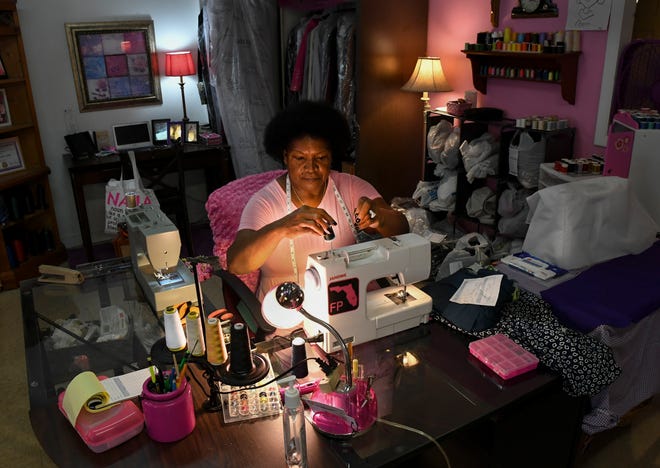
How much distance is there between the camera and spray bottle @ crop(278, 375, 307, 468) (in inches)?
46.2

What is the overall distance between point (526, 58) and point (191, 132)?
262cm

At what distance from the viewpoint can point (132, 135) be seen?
14.3 feet

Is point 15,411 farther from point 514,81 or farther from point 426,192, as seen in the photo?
point 514,81

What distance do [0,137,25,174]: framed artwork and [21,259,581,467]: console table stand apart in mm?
2367

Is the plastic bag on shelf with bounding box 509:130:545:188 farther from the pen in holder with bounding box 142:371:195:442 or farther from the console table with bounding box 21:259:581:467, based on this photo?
the pen in holder with bounding box 142:371:195:442

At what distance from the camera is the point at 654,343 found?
1.97 m

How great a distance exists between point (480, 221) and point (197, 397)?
2.49 m

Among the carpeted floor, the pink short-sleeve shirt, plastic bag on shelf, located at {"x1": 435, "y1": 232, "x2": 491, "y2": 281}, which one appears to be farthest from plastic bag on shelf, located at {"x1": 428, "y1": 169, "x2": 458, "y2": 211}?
the carpeted floor

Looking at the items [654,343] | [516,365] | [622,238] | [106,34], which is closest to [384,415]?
[516,365]

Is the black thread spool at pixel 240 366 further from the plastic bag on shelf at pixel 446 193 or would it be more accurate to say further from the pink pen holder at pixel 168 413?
the plastic bag on shelf at pixel 446 193

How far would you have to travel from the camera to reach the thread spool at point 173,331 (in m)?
1.47

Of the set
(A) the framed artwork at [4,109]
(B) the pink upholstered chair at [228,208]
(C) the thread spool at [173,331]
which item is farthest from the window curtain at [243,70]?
(C) the thread spool at [173,331]

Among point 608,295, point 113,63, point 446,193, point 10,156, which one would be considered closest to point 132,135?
point 113,63

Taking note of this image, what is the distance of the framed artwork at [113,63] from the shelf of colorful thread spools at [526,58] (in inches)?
98.7
